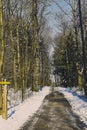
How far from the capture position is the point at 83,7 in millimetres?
41500

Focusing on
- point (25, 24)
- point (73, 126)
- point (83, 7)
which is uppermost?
point (83, 7)

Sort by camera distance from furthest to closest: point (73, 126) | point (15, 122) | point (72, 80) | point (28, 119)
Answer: point (72, 80)
point (28, 119)
point (15, 122)
point (73, 126)

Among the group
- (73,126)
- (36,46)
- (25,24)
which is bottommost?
(73,126)

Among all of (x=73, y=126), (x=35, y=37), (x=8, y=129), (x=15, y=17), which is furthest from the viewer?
(x=35, y=37)

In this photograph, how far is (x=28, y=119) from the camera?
14.0m

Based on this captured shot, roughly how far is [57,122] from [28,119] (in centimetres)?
154

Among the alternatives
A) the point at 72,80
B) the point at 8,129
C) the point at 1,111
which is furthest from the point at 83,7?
the point at 8,129

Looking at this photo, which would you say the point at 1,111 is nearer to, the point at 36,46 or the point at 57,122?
the point at 57,122

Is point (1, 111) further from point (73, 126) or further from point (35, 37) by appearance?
point (35, 37)

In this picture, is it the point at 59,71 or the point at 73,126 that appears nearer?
the point at 73,126

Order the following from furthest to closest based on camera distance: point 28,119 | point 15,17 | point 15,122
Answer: point 15,17, point 28,119, point 15,122

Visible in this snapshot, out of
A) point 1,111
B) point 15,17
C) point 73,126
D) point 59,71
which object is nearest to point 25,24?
point 15,17

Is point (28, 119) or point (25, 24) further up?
point (25, 24)

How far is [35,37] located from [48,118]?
24632 millimetres
